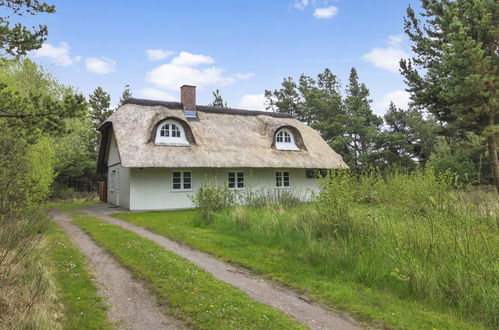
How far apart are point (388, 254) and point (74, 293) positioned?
16.6 feet

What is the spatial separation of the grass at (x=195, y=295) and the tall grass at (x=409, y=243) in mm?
1926

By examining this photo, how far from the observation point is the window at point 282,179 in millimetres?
21734

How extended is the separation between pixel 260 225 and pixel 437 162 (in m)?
19.7

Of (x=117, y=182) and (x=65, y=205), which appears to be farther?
(x=65, y=205)

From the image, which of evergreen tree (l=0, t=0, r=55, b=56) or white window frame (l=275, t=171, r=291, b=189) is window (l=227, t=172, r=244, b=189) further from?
evergreen tree (l=0, t=0, r=55, b=56)

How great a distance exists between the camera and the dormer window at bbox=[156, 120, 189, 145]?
1802 cm

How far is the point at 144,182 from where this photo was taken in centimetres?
1745

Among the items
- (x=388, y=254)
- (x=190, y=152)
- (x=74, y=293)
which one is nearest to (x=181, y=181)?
(x=190, y=152)

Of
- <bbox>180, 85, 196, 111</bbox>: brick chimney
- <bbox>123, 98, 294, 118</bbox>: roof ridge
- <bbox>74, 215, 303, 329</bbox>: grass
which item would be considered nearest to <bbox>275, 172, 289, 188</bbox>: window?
<bbox>123, 98, 294, 118</bbox>: roof ridge

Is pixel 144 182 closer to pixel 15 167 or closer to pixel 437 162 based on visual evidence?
pixel 15 167

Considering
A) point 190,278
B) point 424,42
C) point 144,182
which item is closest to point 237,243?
point 190,278

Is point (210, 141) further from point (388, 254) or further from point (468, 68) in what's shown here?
point (388, 254)

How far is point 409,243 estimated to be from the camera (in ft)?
18.8

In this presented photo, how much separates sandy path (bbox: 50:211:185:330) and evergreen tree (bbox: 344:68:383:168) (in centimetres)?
2938
